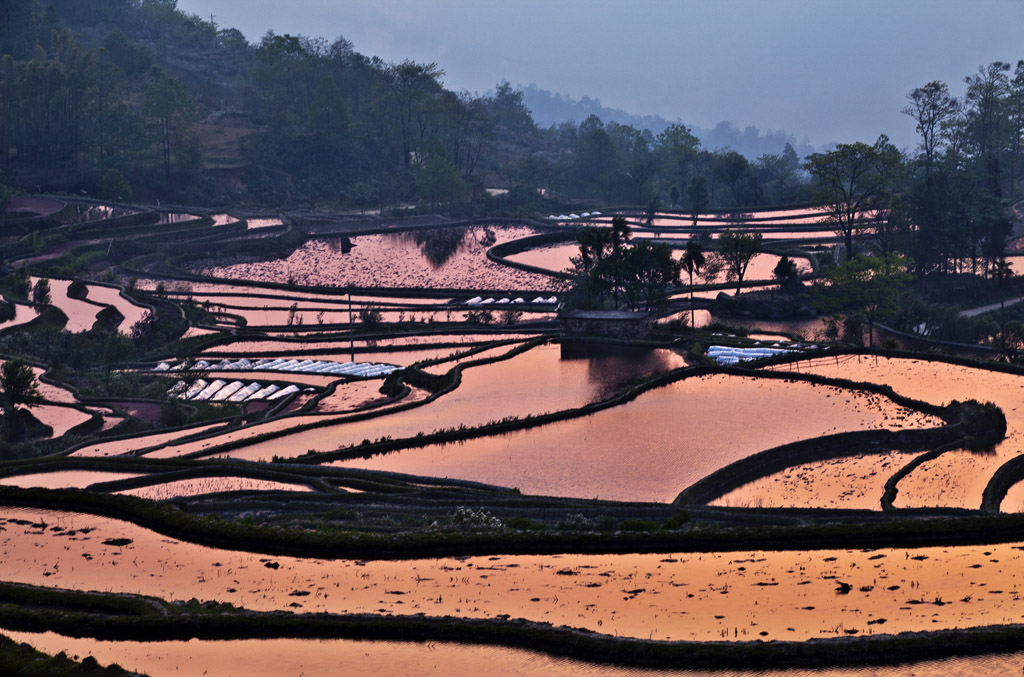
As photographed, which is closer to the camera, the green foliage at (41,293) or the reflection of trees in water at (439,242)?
the green foliage at (41,293)

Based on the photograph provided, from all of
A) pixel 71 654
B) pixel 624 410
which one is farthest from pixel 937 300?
pixel 71 654

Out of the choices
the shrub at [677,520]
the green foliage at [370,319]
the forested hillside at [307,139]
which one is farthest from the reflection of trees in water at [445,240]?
the shrub at [677,520]

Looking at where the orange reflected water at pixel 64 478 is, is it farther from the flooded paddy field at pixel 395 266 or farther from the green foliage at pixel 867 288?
the flooded paddy field at pixel 395 266

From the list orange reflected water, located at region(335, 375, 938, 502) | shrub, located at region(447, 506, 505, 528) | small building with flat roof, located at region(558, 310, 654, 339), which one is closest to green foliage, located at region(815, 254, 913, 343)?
small building with flat roof, located at region(558, 310, 654, 339)

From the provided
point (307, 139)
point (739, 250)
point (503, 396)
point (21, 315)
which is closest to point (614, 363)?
point (503, 396)

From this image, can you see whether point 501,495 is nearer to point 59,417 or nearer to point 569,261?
point 59,417

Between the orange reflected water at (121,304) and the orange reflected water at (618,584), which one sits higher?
the orange reflected water at (121,304)

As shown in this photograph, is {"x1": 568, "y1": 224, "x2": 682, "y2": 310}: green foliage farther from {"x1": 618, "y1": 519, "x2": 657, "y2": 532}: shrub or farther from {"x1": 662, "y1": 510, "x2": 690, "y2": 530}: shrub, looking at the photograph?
{"x1": 618, "y1": 519, "x2": 657, "y2": 532}: shrub
